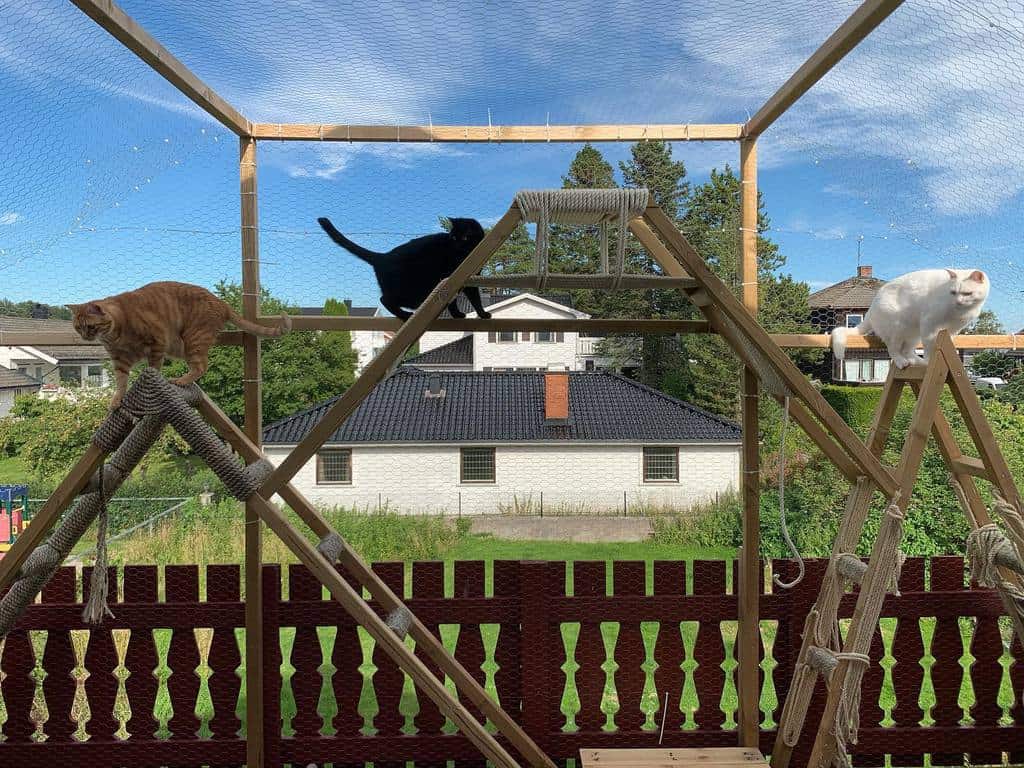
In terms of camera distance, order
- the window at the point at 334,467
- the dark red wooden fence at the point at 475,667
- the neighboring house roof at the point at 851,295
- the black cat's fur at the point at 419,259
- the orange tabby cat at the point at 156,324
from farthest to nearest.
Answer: the window at the point at 334,467 → the neighboring house roof at the point at 851,295 → the dark red wooden fence at the point at 475,667 → the black cat's fur at the point at 419,259 → the orange tabby cat at the point at 156,324

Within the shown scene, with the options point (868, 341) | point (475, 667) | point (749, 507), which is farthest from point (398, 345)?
point (868, 341)

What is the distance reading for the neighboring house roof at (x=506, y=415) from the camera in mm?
6984

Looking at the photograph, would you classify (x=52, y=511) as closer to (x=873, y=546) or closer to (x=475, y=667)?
(x=475, y=667)

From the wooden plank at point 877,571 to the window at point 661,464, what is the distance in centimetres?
571

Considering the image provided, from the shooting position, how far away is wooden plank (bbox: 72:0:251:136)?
1405 mm

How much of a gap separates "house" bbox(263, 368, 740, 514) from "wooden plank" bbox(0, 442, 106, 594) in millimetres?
4978

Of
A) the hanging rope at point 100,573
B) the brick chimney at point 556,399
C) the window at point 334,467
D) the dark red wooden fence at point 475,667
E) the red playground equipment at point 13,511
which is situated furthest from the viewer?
the brick chimney at point 556,399

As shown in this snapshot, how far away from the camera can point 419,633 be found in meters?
1.87

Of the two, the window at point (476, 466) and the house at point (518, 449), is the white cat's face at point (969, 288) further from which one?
the window at point (476, 466)

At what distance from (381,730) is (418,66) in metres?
2.26

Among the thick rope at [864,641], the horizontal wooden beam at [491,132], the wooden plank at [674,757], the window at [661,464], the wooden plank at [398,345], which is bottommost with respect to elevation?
the wooden plank at [674,757]

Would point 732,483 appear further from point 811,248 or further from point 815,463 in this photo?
point 811,248

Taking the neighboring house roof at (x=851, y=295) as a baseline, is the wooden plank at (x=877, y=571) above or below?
below

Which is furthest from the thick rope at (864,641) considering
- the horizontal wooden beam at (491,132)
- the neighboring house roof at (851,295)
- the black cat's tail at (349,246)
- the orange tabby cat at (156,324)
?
the orange tabby cat at (156,324)
